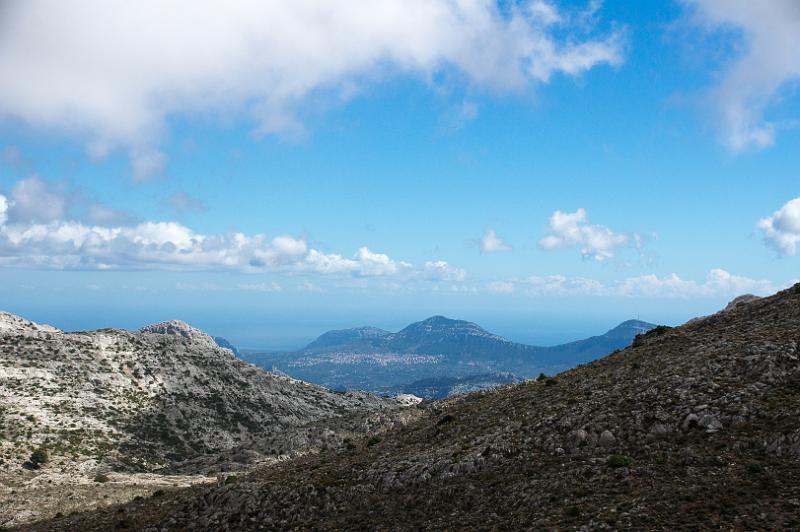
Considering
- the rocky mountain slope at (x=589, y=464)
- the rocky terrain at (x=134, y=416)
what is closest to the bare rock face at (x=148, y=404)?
the rocky terrain at (x=134, y=416)

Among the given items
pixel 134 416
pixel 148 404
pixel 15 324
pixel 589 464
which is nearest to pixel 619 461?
pixel 589 464

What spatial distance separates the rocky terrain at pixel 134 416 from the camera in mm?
64938

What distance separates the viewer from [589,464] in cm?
2911

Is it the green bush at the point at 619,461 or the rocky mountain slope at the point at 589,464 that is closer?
the rocky mountain slope at the point at 589,464

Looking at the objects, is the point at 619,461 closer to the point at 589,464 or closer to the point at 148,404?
the point at 589,464

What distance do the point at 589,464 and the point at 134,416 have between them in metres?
88.0

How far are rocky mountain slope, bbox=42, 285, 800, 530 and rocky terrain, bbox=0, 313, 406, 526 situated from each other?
90.0 ft

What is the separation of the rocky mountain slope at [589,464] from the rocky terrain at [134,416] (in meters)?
27.4

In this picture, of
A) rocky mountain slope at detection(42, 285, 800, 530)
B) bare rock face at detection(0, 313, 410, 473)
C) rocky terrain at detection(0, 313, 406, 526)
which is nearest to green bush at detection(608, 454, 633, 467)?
rocky mountain slope at detection(42, 285, 800, 530)

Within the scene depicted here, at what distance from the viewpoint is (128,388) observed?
103000mm

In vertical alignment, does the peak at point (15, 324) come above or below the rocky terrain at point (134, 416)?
above

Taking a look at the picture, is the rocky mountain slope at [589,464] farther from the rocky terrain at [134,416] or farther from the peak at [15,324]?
the peak at [15,324]

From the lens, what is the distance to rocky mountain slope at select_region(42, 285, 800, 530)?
79.5 feet

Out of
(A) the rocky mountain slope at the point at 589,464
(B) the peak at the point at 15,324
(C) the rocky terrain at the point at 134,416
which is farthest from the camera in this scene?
(B) the peak at the point at 15,324
